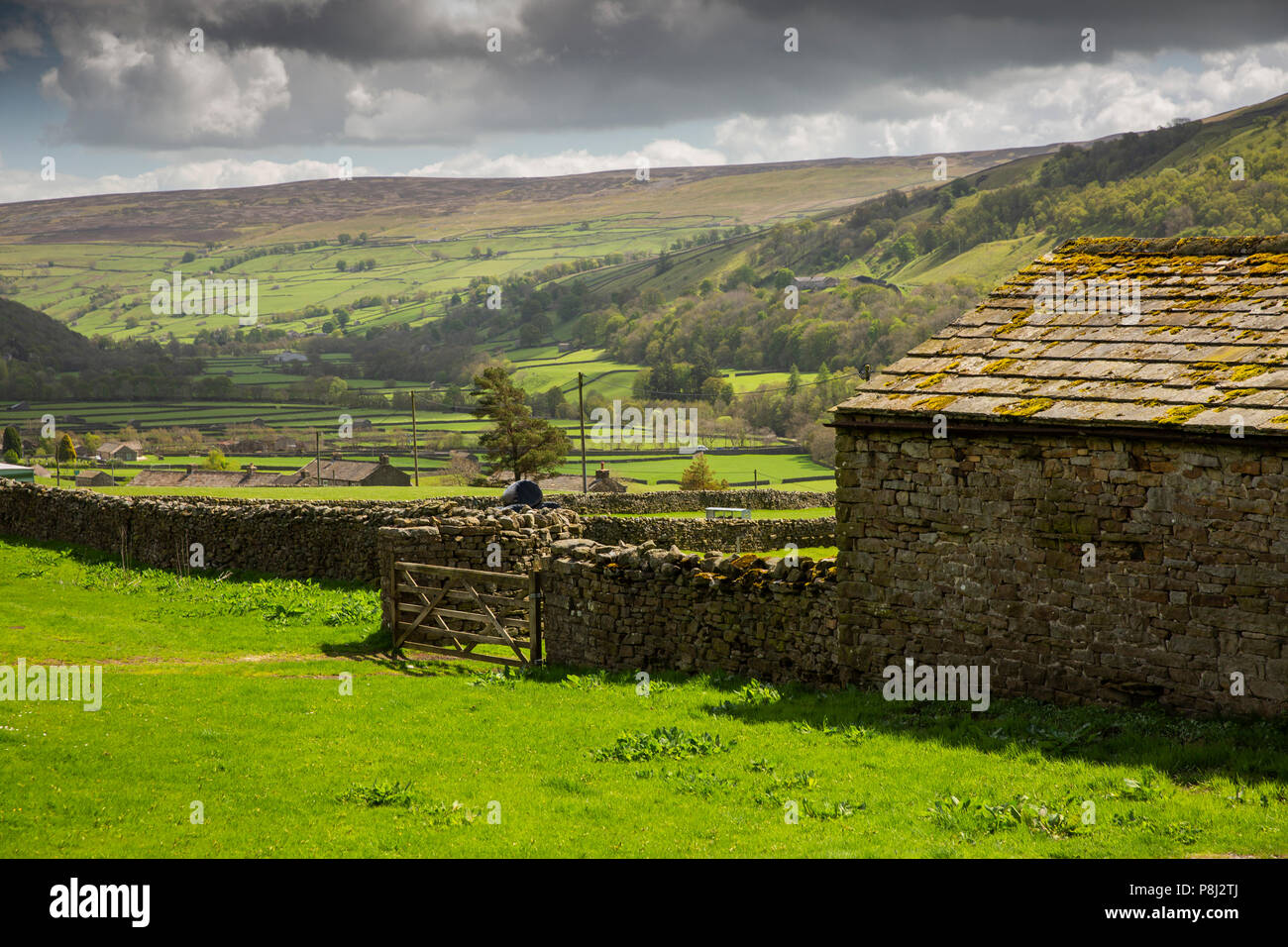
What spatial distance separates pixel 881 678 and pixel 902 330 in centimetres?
13704

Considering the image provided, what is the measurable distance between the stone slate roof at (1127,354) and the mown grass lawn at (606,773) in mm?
2800

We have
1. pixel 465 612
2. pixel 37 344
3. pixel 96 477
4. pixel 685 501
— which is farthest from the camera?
pixel 37 344

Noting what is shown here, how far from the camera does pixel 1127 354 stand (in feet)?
35.4

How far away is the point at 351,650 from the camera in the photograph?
1556 centimetres

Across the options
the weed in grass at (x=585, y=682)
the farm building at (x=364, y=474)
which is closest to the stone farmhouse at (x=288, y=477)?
the farm building at (x=364, y=474)

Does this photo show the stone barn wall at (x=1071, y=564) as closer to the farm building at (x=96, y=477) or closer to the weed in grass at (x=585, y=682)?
the weed in grass at (x=585, y=682)

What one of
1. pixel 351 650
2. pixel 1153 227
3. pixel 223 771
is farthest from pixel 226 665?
pixel 1153 227

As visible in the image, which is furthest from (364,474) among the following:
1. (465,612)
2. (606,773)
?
(606,773)

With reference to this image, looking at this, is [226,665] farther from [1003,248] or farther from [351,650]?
[1003,248]

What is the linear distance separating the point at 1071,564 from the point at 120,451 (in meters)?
110

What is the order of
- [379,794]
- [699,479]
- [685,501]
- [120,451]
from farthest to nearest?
[120,451] < [699,479] < [685,501] < [379,794]

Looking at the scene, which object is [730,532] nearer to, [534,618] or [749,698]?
[534,618]

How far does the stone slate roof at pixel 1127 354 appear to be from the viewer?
9.66 m

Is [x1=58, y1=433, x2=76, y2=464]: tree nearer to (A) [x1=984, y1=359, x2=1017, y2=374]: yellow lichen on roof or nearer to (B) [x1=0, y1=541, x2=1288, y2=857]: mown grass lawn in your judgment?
(B) [x1=0, y1=541, x2=1288, y2=857]: mown grass lawn
